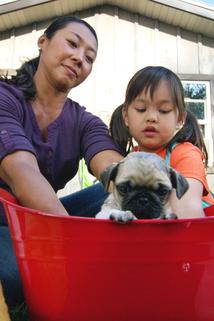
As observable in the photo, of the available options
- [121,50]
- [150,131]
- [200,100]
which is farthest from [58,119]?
[200,100]

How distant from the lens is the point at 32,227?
1.24 m

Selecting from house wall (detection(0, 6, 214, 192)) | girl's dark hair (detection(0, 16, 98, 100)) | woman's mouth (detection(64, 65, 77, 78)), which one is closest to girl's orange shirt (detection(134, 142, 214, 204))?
woman's mouth (detection(64, 65, 77, 78))

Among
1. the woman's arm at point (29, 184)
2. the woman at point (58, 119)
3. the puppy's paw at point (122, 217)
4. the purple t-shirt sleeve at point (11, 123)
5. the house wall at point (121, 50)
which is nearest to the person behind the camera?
the puppy's paw at point (122, 217)

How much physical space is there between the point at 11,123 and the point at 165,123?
669 millimetres

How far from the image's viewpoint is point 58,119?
2139 millimetres

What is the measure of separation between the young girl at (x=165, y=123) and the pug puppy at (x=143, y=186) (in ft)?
0.60

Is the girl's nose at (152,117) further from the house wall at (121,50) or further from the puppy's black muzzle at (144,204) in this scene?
the house wall at (121,50)

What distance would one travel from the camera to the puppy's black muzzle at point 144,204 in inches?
60.7

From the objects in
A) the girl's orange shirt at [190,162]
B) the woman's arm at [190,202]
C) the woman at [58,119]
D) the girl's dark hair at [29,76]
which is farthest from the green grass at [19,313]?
the girl's dark hair at [29,76]

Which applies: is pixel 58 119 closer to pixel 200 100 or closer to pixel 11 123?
pixel 11 123

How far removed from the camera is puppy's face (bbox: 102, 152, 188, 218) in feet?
5.09

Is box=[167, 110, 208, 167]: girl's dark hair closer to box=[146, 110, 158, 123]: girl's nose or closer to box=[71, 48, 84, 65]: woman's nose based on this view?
box=[146, 110, 158, 123]: girl's nose

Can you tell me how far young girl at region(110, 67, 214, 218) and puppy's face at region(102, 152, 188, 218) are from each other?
18 cm

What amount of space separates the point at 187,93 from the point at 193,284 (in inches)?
200
